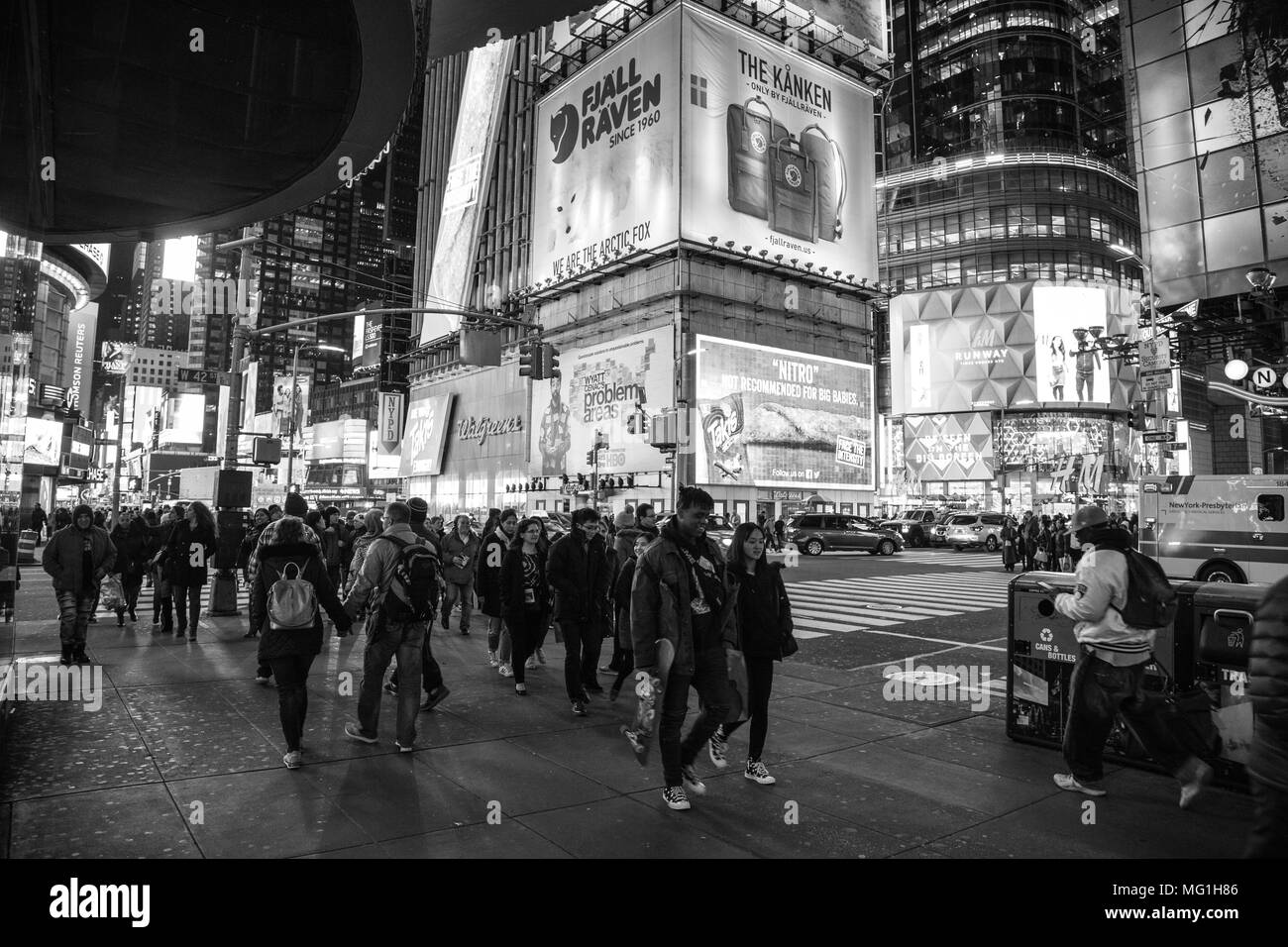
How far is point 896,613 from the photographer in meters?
15.0

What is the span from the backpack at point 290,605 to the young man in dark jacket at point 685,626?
2578 mm

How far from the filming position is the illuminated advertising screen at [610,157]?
45844 millimetres

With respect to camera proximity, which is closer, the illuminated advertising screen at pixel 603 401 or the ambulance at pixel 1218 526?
the ambulance at pixel 1218 526

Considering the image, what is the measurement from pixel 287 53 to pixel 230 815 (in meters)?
5.22

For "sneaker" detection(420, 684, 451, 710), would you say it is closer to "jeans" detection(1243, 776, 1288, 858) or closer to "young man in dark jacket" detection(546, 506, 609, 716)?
"young man in dark jacket" detection(546, 506, 609, 716)

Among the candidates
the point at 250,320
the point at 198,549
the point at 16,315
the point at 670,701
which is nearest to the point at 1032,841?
the point at 670,701

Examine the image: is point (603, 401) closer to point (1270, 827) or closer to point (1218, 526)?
point (1218, 526)

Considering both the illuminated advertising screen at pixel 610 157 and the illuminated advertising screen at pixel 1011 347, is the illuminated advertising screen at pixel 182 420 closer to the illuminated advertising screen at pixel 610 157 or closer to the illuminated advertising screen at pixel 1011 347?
the illuminated advertising screen at pixel 610 157

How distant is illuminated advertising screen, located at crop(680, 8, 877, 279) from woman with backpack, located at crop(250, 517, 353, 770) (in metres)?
42.1

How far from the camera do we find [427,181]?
80.6 m

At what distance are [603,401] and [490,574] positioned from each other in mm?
41583

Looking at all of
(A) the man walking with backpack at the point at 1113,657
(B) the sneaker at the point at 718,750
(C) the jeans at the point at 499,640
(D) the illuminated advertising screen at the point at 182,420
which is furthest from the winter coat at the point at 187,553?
(D) the illuminated advertising screen at the point at 182,420
